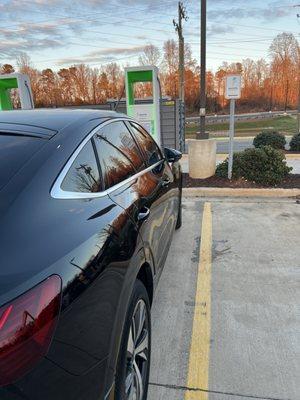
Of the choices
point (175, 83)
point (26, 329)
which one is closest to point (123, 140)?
point (26, 329)

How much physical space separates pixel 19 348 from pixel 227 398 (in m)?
1.69

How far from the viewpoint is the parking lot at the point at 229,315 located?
99.7 inches

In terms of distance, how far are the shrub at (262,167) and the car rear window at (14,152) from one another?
6.28 meters

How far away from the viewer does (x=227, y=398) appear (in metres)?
2.40

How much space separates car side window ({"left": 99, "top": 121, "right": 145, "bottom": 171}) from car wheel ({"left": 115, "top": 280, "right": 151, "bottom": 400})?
0.96 metres

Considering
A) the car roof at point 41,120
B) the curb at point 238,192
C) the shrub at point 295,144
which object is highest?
the car roof at point 41,120

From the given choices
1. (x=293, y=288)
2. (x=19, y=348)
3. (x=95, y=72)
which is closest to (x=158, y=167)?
(x=293, y=288)

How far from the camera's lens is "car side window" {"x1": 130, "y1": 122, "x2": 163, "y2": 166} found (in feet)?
10.8

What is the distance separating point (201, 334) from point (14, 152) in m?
2.03

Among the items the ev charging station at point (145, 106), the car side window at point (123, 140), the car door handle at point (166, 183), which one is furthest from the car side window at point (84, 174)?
the ev charging station at point (145, 106)

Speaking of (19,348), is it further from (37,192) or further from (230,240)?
(230,240)

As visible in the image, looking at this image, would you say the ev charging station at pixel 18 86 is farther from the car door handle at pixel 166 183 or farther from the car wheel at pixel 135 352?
the car wheel at pixel 135 352

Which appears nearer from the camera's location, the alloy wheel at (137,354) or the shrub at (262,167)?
the alloy wheel at (137,354)

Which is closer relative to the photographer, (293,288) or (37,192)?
(37,192)
